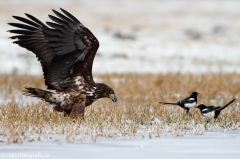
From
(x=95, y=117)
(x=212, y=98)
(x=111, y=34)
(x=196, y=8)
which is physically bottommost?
(x=95, y=117)

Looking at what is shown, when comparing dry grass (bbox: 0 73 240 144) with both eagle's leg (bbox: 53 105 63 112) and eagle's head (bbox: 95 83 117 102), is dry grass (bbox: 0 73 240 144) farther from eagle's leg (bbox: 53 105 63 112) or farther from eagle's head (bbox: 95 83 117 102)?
eagle's head (bbox: 95 83 117 102)

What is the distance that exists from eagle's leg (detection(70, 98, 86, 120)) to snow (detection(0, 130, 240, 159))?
61.8 inches

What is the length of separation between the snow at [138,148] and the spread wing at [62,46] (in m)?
1.96

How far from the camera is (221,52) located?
93.1 feet

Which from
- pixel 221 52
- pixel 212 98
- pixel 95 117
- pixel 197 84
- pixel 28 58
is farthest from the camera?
pixel 221 52

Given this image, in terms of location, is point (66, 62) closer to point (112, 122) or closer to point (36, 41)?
point (36, 41)

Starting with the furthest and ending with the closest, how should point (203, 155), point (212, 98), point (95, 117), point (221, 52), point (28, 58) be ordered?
1. point (221, 52)
2. point (28, 58)
3. point (212, 98)
4. point (95, 117)
5. point (203, 155)

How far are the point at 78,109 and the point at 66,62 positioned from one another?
72 cm

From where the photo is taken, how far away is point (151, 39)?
3347 centimetres

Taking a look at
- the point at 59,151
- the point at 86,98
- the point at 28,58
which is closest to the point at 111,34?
the point at 28,58

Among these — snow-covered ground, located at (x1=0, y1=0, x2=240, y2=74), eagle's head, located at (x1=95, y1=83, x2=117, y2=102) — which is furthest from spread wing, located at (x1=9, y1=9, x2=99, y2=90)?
snow-covered ground, located at (x1=0, y1=0, x2=240, y2=74)

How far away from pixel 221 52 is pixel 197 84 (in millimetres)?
13600

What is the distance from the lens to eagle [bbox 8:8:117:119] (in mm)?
8680

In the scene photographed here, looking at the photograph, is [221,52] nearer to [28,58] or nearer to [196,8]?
[28,58]
